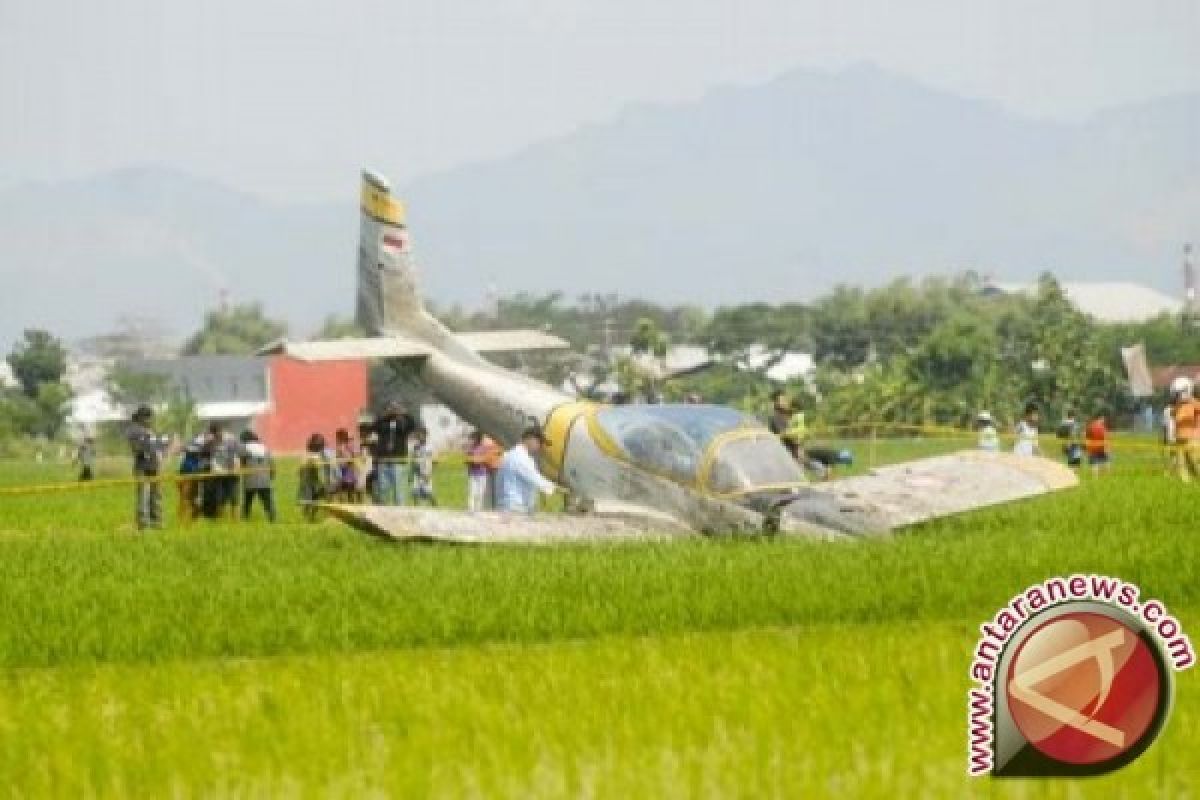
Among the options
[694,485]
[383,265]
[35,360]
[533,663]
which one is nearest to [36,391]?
[35,360]

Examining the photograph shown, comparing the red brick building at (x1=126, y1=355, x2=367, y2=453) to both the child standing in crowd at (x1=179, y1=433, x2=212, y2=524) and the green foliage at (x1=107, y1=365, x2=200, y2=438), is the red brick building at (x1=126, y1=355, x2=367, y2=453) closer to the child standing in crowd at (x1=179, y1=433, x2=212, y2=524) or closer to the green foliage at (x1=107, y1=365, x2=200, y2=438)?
the green foliage at (x1=107, y1=365, x2=200, y2=438)

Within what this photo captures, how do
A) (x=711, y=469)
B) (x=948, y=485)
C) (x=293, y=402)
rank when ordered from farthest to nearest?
(x=293, y=402)
(x=948, y=485)
(x=711, y=469)

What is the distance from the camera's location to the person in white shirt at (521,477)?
30.6 meters

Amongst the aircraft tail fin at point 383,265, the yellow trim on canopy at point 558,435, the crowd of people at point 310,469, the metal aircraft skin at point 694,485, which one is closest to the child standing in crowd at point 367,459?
the crowd of people at point 310,469

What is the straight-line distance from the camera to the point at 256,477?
39.4 metres

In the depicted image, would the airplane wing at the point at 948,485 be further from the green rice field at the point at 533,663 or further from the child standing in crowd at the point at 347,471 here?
the child standing in crowd at the point at 347,471

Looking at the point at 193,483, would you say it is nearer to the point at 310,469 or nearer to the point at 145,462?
the point at 310,469

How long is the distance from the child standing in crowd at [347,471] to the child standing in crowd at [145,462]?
A: 4280 mm

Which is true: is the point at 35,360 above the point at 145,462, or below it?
above

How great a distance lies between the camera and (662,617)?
21.7m

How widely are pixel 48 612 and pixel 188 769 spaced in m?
8.13

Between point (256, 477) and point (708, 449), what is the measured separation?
12010 millimetres

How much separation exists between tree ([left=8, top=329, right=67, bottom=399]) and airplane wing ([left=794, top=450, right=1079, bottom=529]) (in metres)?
133

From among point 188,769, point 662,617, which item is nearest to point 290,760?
point 188,769
